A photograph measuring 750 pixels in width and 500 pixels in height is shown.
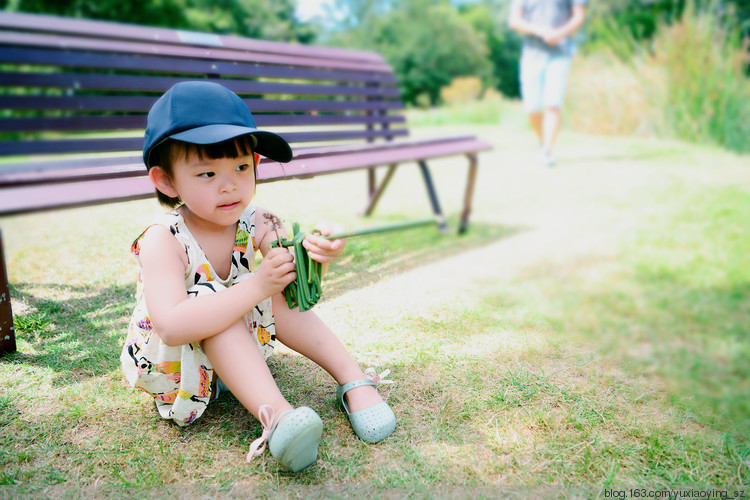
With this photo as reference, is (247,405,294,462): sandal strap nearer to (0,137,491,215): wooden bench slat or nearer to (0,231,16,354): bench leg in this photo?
(0,137,491,215): wooden bench slat

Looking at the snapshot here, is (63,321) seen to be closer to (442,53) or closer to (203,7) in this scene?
(203,7)

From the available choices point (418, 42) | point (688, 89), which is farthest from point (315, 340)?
point (418, 42)

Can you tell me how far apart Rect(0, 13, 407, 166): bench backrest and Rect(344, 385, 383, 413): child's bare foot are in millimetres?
958

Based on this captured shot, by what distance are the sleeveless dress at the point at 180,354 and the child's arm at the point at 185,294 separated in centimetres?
6

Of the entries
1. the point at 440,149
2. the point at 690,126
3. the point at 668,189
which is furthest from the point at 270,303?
the point at 690,126

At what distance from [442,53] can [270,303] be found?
93.3 feet

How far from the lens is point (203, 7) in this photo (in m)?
21.6

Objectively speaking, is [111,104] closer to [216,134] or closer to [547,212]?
[216,134]

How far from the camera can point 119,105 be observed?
2051 millimetres

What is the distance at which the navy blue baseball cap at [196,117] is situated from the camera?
133 centimetres

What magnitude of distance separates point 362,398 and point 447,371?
1.25 ft

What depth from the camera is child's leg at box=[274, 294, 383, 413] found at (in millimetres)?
1628

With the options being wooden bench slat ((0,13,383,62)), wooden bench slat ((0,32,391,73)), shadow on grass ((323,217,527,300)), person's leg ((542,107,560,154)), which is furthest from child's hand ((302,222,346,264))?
person's leg ((542,107,560,154))

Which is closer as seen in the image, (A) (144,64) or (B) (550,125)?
(A) (144,64)
